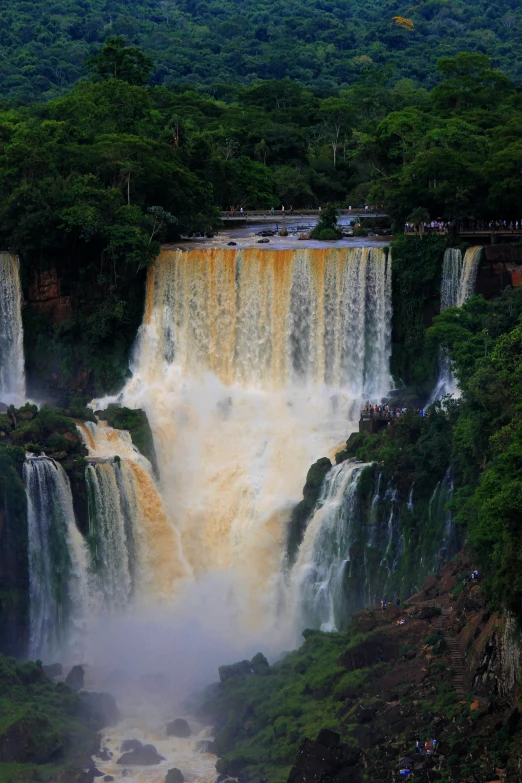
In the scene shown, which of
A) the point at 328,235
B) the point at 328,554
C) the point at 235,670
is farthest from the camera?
the point at 328,235

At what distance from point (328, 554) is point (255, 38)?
83346mm

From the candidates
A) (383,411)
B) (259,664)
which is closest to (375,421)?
(383,411)

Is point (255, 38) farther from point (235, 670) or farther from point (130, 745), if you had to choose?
point (130, 745)

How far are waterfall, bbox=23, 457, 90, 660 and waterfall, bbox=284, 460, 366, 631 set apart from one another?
7.07 metres

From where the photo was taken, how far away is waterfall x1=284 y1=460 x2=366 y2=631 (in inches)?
2167

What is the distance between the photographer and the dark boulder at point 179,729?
4872 centimetres

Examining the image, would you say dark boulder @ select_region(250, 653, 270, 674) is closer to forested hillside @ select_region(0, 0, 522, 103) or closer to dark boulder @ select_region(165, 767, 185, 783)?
dark boulder @ select_region(165, 767, 185, 783)

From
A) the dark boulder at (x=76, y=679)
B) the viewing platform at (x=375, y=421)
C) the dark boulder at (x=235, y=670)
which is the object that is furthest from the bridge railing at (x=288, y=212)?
the dark boulder at (x=76, y=679)

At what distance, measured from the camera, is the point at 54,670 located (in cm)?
5256

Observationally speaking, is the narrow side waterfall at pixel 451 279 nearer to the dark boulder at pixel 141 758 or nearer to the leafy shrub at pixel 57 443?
the leafy shrub at pixel 57 443

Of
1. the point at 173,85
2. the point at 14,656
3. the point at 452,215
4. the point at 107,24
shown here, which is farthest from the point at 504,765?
the point at 107,24

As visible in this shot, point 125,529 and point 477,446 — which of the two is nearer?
point 477,446

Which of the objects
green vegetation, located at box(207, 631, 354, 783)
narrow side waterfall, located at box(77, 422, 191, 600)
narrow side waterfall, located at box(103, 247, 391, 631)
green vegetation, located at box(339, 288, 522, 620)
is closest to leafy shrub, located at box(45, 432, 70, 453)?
narrow side waterfall, located at box(77, 422, 191, 600)

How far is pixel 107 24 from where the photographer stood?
132 metres
